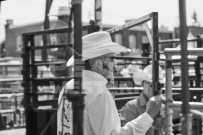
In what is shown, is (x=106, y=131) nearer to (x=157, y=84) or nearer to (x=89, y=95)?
(x=89, y=95)

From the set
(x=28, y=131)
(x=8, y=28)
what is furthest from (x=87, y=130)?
(x=8, y=28)

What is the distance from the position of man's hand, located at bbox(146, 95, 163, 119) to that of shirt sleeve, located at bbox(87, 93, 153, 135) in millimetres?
32

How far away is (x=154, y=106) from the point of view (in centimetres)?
246

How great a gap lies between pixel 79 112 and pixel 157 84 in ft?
3.98

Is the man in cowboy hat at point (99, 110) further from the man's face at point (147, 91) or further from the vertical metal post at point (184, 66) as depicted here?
the man's face at point (147, 91)

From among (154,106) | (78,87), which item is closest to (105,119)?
(154,106)

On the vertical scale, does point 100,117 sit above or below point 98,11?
below

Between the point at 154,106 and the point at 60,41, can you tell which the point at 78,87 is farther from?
the point at 60,41

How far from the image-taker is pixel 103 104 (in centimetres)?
245

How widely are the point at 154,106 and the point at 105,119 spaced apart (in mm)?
323

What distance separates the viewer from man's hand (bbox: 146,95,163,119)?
2.45 metres

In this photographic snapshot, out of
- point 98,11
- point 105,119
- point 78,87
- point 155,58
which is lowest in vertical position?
point 105,119

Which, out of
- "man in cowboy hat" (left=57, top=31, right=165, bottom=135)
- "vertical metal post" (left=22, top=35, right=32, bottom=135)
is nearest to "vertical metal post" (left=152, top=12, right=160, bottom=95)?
"man in cowboy hat" (left=57, top=31, right=165, bottom=135)

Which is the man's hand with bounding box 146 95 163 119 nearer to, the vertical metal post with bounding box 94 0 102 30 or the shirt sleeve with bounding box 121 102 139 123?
the shirt sleeve with bounding box 121 102 139 123
